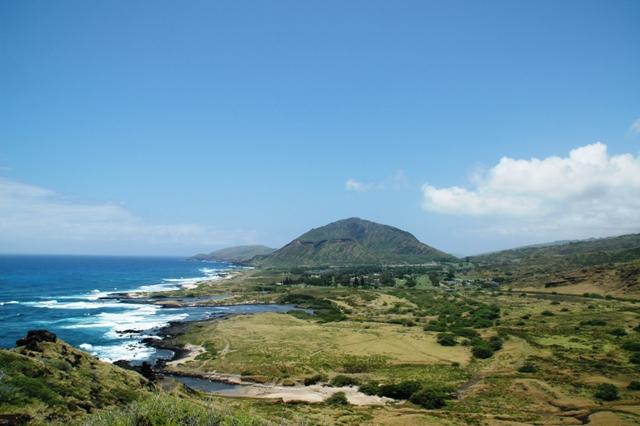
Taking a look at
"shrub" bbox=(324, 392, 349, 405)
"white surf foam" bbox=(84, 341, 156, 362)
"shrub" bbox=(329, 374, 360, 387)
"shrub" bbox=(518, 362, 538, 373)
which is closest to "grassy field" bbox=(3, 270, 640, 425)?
"shrub" bbox=(329, 374, 360, 387)

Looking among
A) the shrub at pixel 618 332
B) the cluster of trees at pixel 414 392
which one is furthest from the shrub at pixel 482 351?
the shrub at pixel 618 332

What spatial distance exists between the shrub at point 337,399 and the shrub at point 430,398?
7.56 meters

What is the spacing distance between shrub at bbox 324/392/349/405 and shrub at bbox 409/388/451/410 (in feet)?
24.8

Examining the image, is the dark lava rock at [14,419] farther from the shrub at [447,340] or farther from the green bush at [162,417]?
the shrub at [447,340]

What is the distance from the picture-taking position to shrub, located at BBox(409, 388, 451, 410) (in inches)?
1738

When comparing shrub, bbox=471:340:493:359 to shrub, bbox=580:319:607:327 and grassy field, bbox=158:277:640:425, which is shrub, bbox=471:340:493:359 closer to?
grassy field, bbox=158:277:640:425

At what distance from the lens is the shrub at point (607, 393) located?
A: 44.2 meters

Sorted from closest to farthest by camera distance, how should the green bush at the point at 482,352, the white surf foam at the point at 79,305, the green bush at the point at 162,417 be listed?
1. the green bush at the point at 162,417
2. the green bush at the point at 482,352
3. the white surf foam at the point at 79,305

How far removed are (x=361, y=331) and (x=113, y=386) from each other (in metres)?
65.5

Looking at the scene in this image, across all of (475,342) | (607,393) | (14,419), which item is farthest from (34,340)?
(475,342)

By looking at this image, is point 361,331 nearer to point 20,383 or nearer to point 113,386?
point 113,386

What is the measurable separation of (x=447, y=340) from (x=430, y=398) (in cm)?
3227

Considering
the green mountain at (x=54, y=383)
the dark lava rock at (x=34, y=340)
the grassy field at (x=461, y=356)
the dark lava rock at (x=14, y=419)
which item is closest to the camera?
the dark lava rock at (x=14, y=419)

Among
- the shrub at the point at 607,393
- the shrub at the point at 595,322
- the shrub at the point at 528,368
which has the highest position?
the shrub at the point at 595,322
